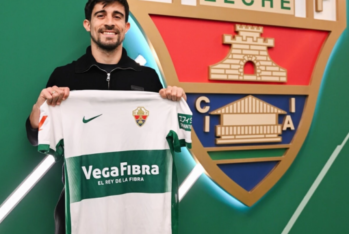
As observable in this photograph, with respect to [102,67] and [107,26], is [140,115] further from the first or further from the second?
[107,26]

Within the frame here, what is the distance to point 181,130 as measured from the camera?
1411 mm

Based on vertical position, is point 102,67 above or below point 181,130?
above

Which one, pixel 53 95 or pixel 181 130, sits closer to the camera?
pixel 53 95

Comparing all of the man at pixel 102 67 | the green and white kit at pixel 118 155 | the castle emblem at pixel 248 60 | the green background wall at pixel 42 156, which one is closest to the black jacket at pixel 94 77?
the man at pixel 102 67

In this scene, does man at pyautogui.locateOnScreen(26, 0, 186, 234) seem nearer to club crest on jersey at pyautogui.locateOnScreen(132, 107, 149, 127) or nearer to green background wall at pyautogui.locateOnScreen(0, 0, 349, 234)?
club crest on jersey at pyautogui.locateOnScreen(132, 107, 149, 127)

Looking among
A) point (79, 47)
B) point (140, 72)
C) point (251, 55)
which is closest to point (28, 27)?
point (79, 47)

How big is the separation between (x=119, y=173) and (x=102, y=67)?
479 millimetres

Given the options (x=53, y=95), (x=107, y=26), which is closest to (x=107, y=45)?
(x=107, y=26)

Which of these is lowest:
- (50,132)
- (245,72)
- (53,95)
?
(50,132)

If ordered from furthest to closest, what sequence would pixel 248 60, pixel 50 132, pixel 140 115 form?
pixel 248 60, pixel 140 115, pixel 50 132

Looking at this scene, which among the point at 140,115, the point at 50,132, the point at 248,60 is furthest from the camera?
the point at 248,60

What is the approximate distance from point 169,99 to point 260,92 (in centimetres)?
75

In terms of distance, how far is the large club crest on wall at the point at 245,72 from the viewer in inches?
69.7

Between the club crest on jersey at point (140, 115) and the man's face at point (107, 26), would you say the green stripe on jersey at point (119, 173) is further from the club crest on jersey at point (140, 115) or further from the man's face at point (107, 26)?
the man's face at point (107, 26)
